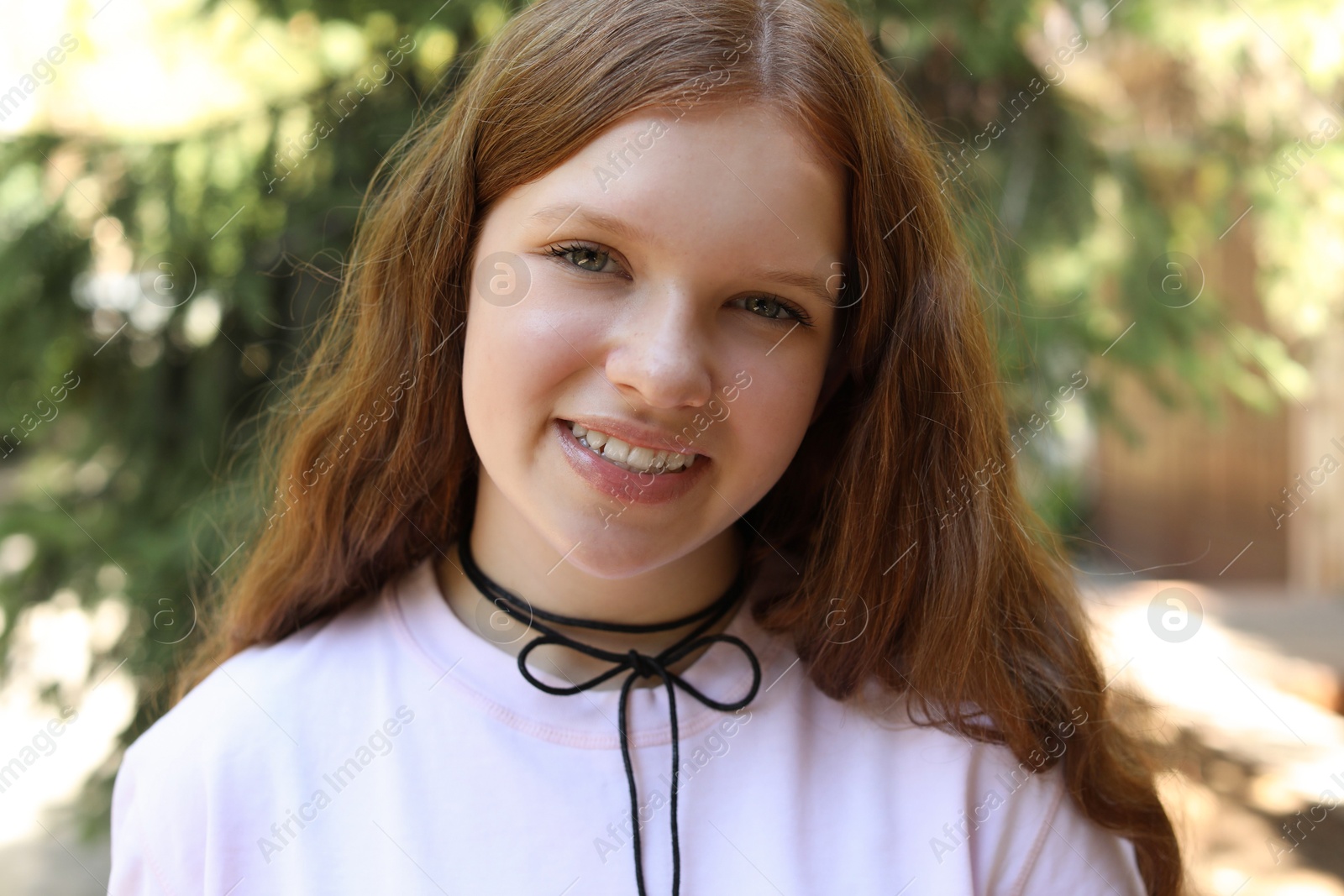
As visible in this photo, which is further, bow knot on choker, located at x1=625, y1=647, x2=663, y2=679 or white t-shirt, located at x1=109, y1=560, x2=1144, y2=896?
bow knot on choker, located at x1=625, y1=647, x2=663, y2=679

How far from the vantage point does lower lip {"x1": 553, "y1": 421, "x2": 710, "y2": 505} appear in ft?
3.81

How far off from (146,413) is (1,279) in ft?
1.39

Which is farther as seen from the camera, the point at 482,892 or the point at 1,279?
the point at 1,279

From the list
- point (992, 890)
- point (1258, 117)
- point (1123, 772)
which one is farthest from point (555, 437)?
point (1258, 117)

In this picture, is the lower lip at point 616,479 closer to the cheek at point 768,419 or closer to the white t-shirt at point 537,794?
the cheek at point 768,419

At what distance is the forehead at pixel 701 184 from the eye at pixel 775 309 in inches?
2.3

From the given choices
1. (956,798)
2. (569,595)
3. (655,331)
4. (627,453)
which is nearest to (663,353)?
(655,331)

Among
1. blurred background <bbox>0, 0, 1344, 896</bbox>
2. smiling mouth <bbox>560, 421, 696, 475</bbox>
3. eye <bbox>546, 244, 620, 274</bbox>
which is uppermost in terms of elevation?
eye <bbox>546, 244, 620, 274</bbox>

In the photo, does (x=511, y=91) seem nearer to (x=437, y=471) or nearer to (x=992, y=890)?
(x=437, y=471)

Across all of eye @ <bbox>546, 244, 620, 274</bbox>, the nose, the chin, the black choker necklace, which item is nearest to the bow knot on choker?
the black choker necklace

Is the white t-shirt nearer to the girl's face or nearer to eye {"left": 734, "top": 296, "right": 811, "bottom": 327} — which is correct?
the girl's face

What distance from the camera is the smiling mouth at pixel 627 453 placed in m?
1.16

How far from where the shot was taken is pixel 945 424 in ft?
4.52

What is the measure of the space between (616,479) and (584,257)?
0.84ft
